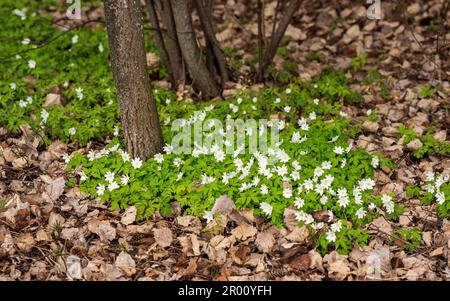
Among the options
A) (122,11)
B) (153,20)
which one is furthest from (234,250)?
(153,20)

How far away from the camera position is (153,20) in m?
5.04

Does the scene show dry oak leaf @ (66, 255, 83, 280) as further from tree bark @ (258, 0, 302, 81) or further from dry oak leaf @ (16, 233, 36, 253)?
tree bark @ (258, 0, 302, 81)

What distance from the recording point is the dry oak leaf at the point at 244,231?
3783 mm

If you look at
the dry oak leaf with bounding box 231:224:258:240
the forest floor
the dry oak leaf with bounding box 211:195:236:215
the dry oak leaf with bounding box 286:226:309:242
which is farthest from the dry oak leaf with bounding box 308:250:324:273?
the dry oak leaf with bounding box 211:195:236:215

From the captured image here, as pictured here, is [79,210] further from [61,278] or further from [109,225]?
[61,278]

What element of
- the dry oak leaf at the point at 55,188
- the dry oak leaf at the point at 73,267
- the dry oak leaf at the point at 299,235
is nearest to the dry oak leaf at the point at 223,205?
the dry oak leaf at the point at 299,235

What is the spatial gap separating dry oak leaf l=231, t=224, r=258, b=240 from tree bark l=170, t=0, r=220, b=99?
69.3 inches

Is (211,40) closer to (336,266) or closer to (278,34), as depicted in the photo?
(278,34)

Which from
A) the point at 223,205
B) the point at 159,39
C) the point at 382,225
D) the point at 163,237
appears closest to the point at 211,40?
the point at 159,39

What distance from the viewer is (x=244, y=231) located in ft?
12.5

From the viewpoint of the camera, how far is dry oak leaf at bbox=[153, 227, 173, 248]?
376 centimetres

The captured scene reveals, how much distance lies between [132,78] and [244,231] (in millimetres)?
1411

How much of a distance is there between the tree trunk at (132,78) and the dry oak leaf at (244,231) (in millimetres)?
971

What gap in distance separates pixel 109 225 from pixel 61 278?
53cm
